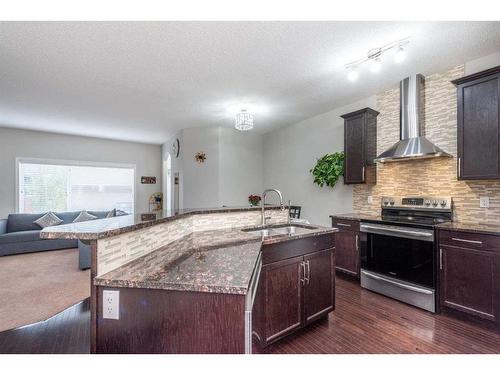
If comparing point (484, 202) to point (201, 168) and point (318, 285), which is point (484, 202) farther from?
point (201, 168)

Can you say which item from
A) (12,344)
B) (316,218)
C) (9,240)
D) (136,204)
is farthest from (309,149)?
(9,240)

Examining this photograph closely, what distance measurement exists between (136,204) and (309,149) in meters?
5.08

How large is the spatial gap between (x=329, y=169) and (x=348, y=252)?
1.40m

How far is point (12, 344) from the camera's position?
46.0 inches

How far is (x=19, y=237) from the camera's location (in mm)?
4750

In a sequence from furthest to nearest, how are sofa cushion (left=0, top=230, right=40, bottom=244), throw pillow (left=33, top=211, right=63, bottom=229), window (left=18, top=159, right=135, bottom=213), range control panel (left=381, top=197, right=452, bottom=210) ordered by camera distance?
window (left=18, top=159, right=135, bottom=213)
throw pillow (left=33, top=211, right=63, bottom=229)
sofa cushion (left=0, top=230, right=40, bottom=244)
range control panel (left=381, top=197, right=452, bottom=210)

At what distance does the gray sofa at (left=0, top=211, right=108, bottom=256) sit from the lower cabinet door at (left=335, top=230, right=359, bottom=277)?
17.6 feet

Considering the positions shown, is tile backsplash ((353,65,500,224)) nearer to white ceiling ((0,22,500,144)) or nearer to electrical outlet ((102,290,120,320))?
white ceiling ((0,22,500,144))

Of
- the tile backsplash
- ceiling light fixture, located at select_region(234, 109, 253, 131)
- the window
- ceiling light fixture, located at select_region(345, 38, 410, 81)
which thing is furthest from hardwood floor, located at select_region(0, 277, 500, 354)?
the window

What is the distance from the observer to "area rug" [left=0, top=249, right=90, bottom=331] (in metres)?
2.56

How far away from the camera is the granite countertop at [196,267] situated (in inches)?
41.5

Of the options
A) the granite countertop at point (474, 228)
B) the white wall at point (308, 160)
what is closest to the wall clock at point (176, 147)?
the white wall at point (308, 160)

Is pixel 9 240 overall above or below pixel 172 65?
below
